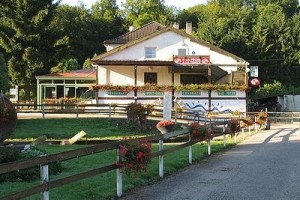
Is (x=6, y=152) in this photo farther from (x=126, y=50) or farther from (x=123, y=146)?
(x=126, y=50)

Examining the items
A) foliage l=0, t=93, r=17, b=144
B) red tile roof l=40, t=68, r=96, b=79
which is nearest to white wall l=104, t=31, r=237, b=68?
red tile roof l=40, t=68, r=96, b=79

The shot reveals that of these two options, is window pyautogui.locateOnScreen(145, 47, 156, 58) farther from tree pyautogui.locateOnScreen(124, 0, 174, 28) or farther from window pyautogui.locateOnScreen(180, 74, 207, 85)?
tree pyautogui.locateOnScreen(124, 0, 174, 28)

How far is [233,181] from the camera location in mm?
10945

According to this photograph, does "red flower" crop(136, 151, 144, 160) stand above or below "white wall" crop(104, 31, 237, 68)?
below

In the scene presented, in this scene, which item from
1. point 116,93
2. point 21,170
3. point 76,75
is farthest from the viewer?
point 76,75

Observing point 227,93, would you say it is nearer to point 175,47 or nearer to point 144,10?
point 175,47

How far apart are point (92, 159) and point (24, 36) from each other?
43.5 m

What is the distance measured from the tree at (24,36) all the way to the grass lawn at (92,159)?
1070 inches

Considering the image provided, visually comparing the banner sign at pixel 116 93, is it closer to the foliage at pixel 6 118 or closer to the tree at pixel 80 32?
the foliage at pixel 6 118

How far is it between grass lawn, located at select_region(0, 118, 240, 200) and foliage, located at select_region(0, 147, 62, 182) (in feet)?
0.89

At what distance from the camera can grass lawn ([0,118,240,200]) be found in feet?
30.6

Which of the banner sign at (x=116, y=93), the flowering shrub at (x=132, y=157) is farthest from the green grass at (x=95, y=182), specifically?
the banner sign at (x=116, y=93)

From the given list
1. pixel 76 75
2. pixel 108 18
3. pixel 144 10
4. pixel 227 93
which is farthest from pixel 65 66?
pixel 144 10

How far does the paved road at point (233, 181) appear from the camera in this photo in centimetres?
919
